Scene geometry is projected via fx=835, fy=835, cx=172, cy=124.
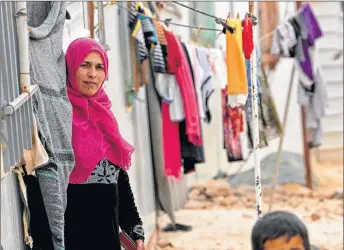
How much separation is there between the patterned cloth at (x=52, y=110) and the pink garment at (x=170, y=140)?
132 inches

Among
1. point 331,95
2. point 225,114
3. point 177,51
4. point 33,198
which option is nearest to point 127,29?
point 177,51

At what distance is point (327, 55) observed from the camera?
1366 centimetres

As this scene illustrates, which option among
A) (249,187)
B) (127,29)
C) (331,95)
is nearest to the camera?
(127,29)

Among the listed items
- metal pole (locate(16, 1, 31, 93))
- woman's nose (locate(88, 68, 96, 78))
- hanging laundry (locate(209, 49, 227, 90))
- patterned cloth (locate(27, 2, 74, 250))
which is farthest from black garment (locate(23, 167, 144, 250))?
Result: hanging laundry (locate(209, 49, 227, 90))

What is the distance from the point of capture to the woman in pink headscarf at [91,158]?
3.19m

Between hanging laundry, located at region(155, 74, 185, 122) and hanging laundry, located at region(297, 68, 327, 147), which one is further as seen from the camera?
hanging laundry, located at region(297, 68, 327, 147)

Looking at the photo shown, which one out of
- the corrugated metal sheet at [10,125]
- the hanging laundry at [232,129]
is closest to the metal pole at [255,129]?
the corrugated metal sheet at [10,125]

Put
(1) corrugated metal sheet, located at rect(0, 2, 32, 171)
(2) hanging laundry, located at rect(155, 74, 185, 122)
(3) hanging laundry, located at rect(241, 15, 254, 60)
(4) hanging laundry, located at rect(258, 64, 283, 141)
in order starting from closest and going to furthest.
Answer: (1) corrugated metal sheet, located at rect(0, 2, 32, 171)
(3) hanging laundry, located at rect(241, 15, 254, 60)
(2) hanging laundry, located at rect(155, 74, 185, 122)
(4) hanging laundry, located at rect(258, 64, 283, 141)

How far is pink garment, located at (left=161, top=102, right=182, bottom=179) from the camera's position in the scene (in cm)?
650

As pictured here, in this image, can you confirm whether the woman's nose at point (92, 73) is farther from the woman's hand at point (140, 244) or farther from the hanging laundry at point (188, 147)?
the hanging laundry at point (188, 147)

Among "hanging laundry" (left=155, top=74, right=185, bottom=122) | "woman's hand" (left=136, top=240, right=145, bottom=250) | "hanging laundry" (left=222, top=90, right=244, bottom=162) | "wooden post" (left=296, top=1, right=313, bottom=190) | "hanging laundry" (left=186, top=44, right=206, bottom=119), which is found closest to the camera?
"woman's hand" (left=136, top=240, right=145, bottom=250)

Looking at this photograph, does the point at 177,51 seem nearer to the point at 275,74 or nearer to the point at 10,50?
the point at 10,50

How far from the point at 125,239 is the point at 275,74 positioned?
950 centimetres

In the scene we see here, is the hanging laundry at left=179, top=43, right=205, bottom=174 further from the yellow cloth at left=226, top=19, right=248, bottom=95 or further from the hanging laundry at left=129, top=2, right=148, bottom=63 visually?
the yellow cloth at left=226, top=19, right=248, bottom=95
